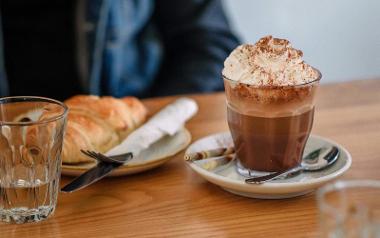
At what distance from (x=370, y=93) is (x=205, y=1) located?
0.76m

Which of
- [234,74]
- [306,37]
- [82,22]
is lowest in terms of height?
[306,37]

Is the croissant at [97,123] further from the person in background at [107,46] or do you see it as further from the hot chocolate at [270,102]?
the person in background at [107,46]

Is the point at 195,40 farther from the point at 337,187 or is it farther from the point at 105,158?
the point at 337,187

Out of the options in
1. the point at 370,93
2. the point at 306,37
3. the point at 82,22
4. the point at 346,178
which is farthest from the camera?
the point at 306,37

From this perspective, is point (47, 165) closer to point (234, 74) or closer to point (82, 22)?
point (234, 74)

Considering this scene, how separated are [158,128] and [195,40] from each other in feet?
3.01

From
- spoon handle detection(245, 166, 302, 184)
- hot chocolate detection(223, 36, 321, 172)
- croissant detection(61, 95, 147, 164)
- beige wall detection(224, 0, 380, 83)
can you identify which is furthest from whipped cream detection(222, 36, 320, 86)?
beige wall detection(224, 0, 380, 83)

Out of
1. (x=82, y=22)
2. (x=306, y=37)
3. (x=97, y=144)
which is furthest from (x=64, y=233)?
(x=306, y=37)

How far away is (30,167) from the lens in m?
0.78

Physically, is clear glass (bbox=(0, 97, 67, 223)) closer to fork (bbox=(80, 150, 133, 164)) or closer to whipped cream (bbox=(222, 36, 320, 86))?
fork (bbox=(80, 150, 133, 164))

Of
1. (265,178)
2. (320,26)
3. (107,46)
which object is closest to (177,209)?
(265,178)

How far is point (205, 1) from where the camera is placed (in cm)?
184

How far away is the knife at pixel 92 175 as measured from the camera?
80 centimetres

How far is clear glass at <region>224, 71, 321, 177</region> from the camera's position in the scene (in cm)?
81
